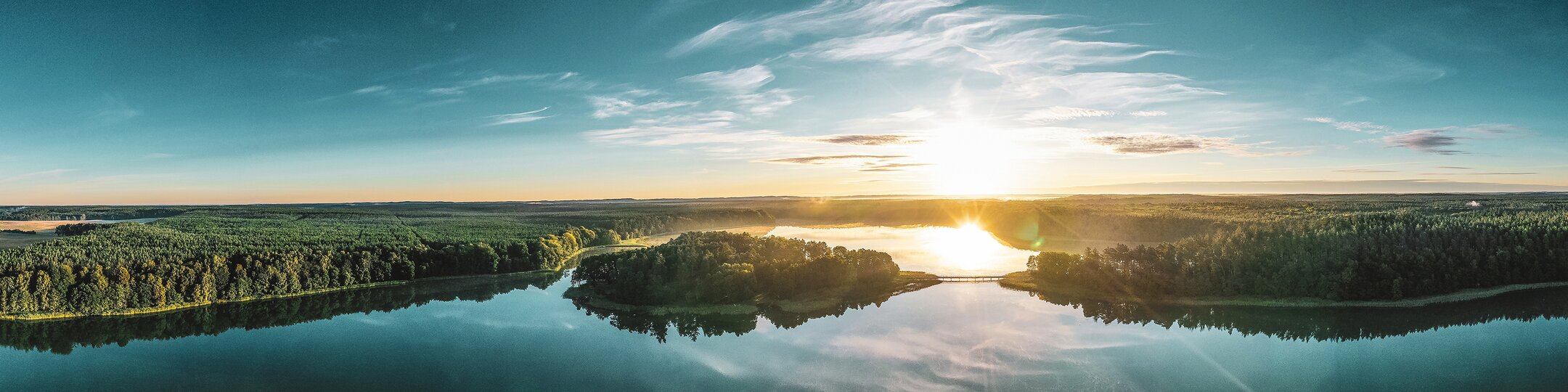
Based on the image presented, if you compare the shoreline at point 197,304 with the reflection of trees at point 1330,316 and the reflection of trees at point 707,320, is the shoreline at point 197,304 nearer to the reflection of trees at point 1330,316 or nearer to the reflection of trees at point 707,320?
the reflection of trees at point 707,320

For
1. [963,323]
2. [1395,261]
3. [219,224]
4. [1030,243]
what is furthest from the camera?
[219,224]

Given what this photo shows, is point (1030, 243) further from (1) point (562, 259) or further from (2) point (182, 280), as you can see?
(2) point (182, 280)

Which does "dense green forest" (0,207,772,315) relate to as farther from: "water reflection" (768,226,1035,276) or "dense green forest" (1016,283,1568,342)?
"dense green forest" (1016,283,1568,342)

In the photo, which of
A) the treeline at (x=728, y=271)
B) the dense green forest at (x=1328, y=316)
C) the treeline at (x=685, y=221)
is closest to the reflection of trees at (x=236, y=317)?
the treeline at (x=728, y=271)

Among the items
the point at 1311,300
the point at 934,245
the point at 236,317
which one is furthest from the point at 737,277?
the point at 934,245

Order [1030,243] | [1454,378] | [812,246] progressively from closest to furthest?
[1454,378] < [812,246] < [1030,243]

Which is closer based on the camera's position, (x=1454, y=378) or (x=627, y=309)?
(x=1454, y=378)

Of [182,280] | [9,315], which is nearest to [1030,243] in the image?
[182,280]
